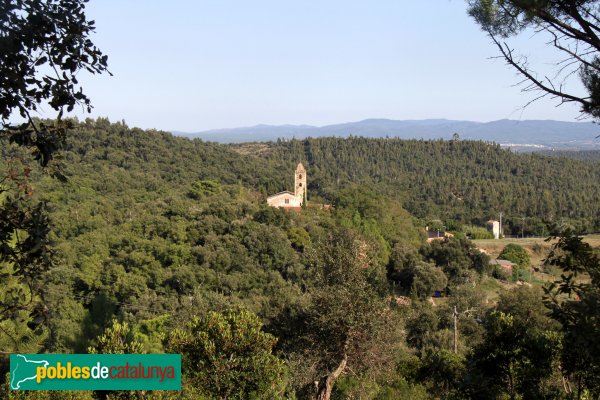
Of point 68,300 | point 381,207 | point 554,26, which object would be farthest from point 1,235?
point 381,207

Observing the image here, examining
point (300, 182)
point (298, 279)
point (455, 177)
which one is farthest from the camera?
point (455, 177)

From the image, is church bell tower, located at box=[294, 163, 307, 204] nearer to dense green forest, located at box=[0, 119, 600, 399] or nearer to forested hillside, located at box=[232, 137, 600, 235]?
dense green forest, located at box=[0, 119, 600, 399]

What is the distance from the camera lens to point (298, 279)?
79.7 ft

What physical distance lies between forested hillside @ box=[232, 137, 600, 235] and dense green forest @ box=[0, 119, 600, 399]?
1.34ft

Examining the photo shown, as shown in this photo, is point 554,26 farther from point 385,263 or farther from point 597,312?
point 385,263

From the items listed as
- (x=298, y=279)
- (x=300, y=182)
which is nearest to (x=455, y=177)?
(x=300, y=182)

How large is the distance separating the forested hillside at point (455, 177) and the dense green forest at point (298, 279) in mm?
408

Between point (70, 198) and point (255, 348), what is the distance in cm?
2847

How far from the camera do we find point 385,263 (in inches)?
1145

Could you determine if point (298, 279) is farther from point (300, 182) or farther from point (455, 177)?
point (455, 177)

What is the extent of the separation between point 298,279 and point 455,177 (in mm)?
46596

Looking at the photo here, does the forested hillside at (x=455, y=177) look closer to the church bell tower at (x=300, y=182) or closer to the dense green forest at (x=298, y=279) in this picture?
the dense green forest at (x=298, y=279)

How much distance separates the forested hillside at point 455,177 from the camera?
168ft

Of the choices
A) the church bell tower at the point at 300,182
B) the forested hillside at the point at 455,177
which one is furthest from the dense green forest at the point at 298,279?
the church bell tower at the point at 300,182
